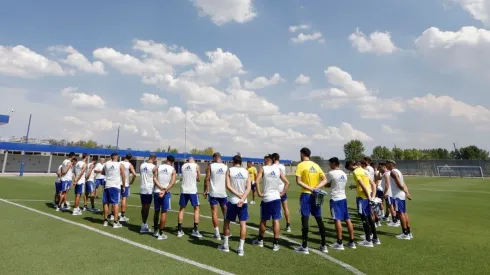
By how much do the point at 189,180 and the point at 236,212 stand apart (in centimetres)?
193

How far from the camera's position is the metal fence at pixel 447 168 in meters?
44.9

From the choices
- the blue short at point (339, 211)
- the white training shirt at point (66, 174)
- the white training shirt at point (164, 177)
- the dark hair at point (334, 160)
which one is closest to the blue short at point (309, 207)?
Result: the blue short at point (339, 211)

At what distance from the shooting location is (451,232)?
842 centimetres

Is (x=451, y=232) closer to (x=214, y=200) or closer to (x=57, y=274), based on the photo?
(x=214, y=200)

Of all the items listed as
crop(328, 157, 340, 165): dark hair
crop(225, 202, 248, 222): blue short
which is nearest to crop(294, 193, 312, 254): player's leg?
crop(328, 157, 340, 165): dark hair

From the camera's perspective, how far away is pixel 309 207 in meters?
6.42

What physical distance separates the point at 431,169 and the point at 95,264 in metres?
57.5

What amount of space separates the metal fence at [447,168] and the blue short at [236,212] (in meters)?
53.5

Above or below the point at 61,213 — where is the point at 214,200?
above

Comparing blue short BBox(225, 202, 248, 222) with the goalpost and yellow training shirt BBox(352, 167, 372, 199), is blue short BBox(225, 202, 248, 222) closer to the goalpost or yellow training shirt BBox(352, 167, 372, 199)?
yellow training shirt BBox(352, 167, 372, 199)

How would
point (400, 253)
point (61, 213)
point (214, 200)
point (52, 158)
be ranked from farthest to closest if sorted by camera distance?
point (52, 158)
point (61, 213)
point (214, 200)
point (400, 253)

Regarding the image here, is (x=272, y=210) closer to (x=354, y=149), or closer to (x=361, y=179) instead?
(x=361, y=179)

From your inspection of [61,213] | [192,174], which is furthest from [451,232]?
[61,213]

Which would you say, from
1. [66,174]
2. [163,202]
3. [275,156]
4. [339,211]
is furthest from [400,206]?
[66,174]
